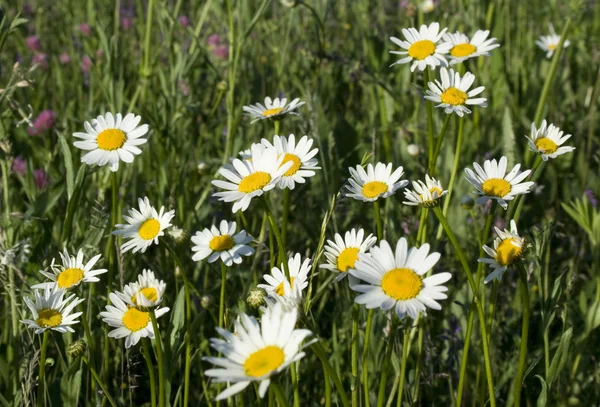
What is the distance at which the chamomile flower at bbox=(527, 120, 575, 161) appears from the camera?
130 cm

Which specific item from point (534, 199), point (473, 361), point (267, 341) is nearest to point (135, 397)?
point (473, 361)

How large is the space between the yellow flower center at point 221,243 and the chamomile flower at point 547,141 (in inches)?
23.3

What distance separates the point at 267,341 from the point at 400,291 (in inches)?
8.8

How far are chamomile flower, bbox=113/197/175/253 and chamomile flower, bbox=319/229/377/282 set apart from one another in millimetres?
295

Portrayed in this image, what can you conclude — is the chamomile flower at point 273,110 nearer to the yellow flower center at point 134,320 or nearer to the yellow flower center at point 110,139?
the yellow flower center at point 110,139

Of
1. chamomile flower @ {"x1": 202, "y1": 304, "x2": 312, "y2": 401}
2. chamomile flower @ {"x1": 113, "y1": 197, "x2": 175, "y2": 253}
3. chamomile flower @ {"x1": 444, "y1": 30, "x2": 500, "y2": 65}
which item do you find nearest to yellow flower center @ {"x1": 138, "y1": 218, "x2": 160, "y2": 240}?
chamomile flower @ {"x1": 113, "y1": 197, "x2": 175, "y2": 253}

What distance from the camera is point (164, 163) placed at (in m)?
2.04

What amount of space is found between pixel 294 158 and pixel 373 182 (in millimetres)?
154

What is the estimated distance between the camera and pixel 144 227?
1.30 meters

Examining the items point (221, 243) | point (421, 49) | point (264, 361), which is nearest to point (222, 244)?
point (221, 243)

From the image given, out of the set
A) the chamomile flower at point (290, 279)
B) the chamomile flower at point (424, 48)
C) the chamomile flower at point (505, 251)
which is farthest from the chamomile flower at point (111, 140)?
A: the chamomile flower at point (505, 251)

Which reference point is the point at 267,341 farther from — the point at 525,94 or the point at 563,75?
the point at 563,75

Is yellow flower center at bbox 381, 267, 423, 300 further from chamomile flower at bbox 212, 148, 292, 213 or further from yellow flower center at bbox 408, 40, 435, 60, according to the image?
yellow flower center at bbox 408, 40, 435, 60

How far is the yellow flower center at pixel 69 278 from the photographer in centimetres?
123
